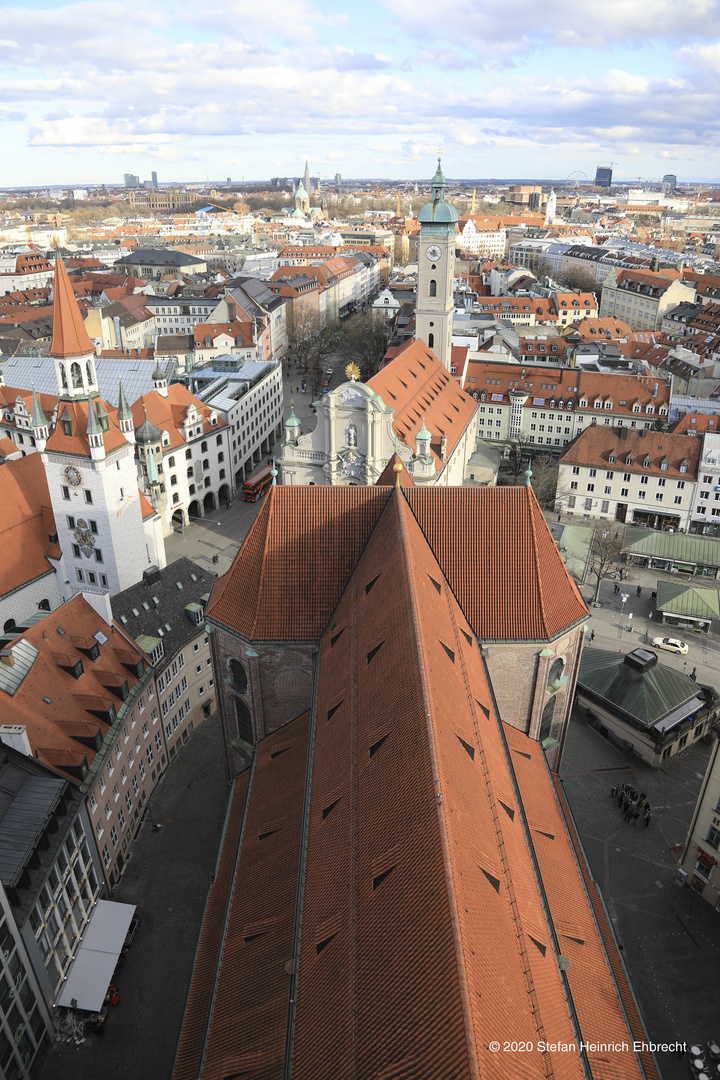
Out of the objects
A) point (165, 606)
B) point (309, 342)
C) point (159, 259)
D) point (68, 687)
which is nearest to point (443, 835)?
point (68, 687)

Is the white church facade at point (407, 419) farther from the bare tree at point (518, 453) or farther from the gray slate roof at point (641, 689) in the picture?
the gray slate roof at point (641, 689)

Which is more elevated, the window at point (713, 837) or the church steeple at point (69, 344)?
the church steeple at point (69, 344)

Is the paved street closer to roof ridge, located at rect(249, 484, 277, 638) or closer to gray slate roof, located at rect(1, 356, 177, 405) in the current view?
roof ridge, located at rect(249, 484, 277, 638)

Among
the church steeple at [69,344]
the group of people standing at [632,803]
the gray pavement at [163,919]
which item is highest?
the church steeple at [69,344]

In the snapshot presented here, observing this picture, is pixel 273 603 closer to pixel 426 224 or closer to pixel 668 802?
pixel 668 802

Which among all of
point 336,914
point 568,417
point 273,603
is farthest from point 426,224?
point 336,914

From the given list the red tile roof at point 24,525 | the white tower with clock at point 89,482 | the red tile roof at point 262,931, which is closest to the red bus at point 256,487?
the white tower with clock at point 89,482

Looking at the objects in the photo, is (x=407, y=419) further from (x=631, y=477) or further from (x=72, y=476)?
(x=631, y=477)
